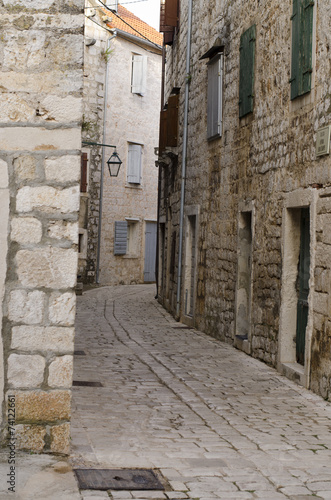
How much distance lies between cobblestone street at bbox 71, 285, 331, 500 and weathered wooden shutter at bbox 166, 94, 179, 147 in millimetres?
5962

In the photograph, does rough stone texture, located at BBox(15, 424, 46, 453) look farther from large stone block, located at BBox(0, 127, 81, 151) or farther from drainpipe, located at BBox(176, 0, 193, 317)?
drainpipe, located at BBox(176, 0, 193, 317)

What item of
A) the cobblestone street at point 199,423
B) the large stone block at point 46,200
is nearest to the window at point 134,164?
the cobblestone street at point 199,423

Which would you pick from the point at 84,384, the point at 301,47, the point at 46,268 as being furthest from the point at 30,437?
the point at 301,47

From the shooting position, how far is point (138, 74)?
2422 centimetres

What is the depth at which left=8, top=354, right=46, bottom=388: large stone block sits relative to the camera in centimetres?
432

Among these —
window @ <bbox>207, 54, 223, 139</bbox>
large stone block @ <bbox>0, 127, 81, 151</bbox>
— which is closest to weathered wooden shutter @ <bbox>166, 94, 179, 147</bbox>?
window @ <bbox>207, 54, 223, 139</bbox>

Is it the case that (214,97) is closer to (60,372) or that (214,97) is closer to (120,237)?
(60,372)

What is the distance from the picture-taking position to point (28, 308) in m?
4.35

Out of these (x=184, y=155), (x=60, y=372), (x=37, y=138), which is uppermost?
(x=184, y=155)

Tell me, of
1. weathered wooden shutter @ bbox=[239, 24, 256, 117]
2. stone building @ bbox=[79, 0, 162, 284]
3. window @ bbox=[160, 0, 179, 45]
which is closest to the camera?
weathered wooden shutter @ bbox=[239, 24, 256, 117]

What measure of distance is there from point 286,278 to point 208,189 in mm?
4211

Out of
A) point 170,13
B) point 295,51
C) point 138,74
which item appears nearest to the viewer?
point 295,51

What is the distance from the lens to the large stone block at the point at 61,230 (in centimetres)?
438

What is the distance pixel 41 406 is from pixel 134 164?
2049cm
